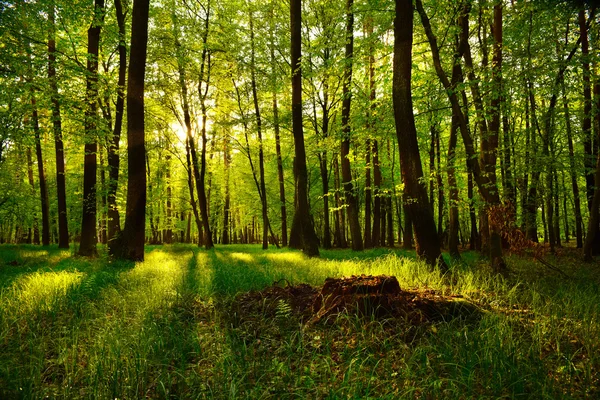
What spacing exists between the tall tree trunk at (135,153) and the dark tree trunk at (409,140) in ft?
25.0

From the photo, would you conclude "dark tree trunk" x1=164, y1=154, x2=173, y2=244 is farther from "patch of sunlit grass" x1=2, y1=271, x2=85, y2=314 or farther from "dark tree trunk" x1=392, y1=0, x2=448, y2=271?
"dark tree trunk" x1=392, y1=0, x2=448, y2=271

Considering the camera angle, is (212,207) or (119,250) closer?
(119,250)

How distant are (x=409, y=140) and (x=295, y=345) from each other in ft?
17.4

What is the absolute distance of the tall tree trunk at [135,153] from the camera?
9742 millimetres

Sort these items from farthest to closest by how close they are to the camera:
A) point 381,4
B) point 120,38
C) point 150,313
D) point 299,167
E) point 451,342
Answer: point 299,167
point 120,38
point 381,4
point 150,313
point 451,342

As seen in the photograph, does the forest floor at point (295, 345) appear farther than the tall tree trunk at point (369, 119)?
No

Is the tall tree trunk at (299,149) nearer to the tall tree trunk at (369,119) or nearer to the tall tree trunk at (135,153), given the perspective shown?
the tall tree trunk at (369,119)

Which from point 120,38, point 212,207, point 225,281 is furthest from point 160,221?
point 225,281

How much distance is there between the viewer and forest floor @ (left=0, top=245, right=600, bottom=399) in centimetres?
236

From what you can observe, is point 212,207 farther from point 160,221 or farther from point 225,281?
point 225,281

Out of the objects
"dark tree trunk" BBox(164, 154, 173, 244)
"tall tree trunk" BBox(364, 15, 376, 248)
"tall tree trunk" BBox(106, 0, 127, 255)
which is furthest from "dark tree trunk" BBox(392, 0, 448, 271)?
"dark tree trunk" BBox(164, 154, 173, 244)

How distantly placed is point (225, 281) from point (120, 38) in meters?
9.89

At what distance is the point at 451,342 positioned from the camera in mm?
3025

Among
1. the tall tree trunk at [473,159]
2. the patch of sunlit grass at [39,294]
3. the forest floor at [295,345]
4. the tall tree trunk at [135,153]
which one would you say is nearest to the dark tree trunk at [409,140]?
the tall tree trunk at [473,159]
